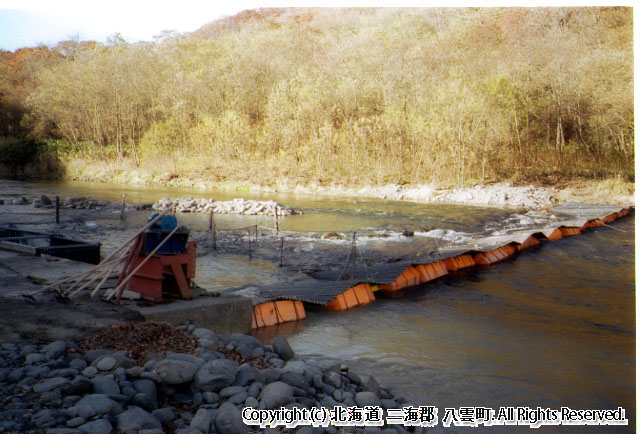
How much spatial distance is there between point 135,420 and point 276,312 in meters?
2.89

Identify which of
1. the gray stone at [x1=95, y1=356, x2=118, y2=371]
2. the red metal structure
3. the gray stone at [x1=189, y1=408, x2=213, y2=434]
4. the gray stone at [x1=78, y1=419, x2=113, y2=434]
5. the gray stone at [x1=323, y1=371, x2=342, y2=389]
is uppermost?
the red metal structure

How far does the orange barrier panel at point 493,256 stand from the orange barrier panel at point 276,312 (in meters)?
3.90

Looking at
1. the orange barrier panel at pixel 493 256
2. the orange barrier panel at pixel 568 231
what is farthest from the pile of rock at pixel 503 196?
the orange barrier panel at pixel 493 256

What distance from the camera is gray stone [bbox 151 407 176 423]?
80.3 inches

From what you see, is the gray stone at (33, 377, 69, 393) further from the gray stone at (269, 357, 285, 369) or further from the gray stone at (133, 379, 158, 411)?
the gray stone at (269, 357, 285, 369)

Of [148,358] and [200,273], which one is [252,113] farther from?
[148,358]

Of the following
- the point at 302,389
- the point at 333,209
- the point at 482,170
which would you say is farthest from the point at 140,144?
the point at 302,389

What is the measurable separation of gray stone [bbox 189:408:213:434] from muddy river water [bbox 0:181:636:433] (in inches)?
58.6

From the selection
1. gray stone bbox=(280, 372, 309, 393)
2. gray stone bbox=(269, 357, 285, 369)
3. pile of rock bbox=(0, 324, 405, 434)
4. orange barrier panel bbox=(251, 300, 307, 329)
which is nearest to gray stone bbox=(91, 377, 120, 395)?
pile of rock bbox=(0, 324, 405, 434)

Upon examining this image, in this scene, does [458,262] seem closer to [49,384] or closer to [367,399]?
[367,399]

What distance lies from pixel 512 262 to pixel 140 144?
21330 millimetres

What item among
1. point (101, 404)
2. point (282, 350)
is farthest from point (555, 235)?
point (101, 404)

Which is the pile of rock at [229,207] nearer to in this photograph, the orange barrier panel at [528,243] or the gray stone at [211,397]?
the orange barrier panel at [528,243]

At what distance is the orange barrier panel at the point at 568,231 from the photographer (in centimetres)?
1068
